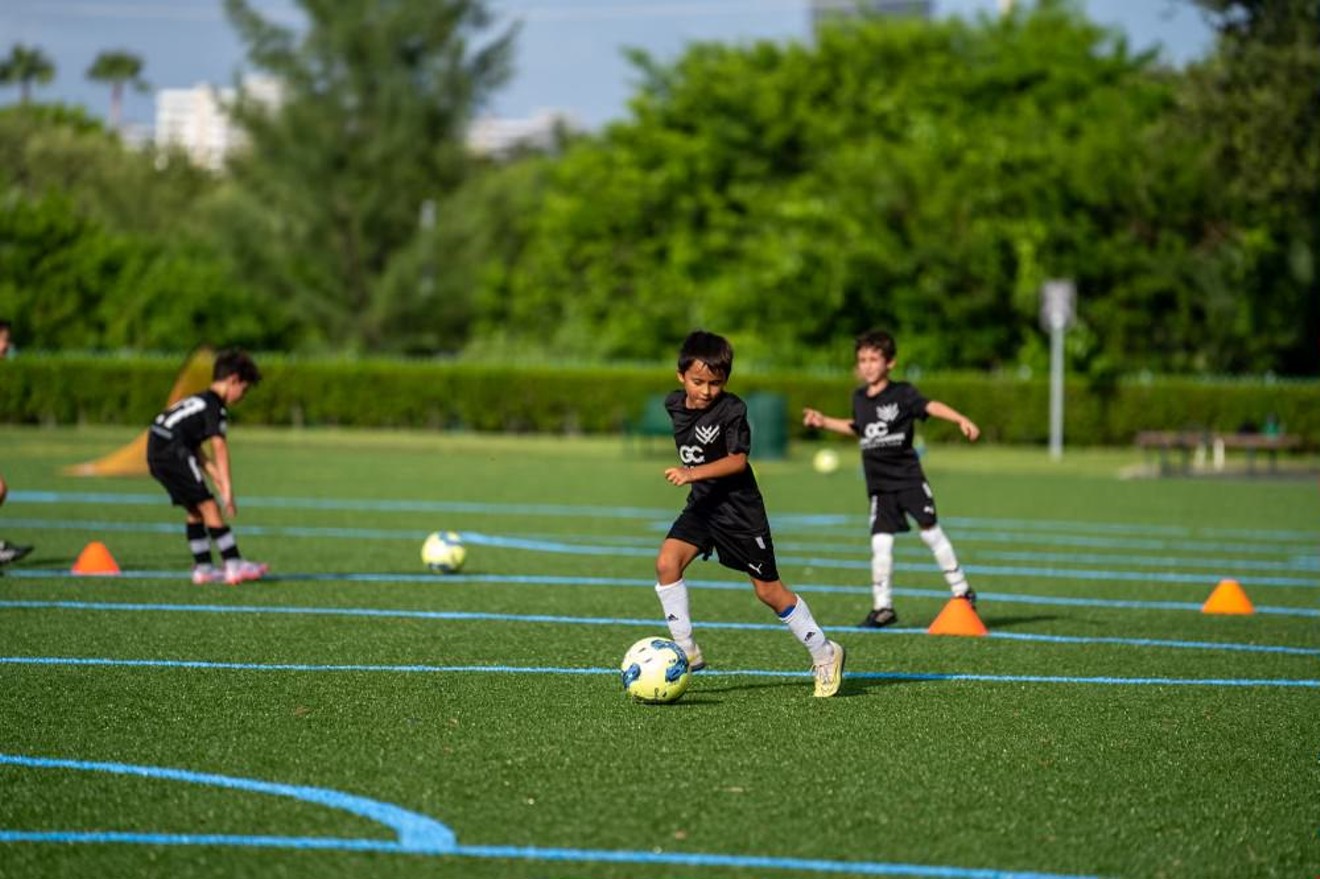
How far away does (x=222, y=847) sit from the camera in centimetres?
545

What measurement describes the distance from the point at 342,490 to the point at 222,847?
1769 cm

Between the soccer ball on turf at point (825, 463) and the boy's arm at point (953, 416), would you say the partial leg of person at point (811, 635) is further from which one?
the soccer ball on turf at point (825, 463)

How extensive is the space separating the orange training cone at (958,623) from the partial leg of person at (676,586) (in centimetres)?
237

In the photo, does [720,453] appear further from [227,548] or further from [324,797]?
[227,548]

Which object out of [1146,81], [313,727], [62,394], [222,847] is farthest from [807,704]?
[1146,81]

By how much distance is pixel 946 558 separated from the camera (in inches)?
447

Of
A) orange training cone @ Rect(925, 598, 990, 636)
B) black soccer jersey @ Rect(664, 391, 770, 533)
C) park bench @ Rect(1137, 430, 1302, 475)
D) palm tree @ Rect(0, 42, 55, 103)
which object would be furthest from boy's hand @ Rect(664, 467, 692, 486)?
palm tree @ Rect(0, 42, 55, 103)

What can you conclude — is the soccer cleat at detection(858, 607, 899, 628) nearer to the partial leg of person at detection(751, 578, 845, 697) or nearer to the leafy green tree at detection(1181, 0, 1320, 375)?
the partial leg of person at detection(751, 578, 845, 697)

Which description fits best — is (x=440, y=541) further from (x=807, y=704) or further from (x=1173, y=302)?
(x=1173, y=302)

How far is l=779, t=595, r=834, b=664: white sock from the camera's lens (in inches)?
323

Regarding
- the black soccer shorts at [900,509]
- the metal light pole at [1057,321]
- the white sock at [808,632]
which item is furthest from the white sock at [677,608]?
the metal light pole at [1057,321]

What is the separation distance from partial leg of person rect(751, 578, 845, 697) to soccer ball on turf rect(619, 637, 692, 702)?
0.61 m

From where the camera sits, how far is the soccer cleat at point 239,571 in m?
12.6

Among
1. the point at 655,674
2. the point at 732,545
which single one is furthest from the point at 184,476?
the point at 655,674
